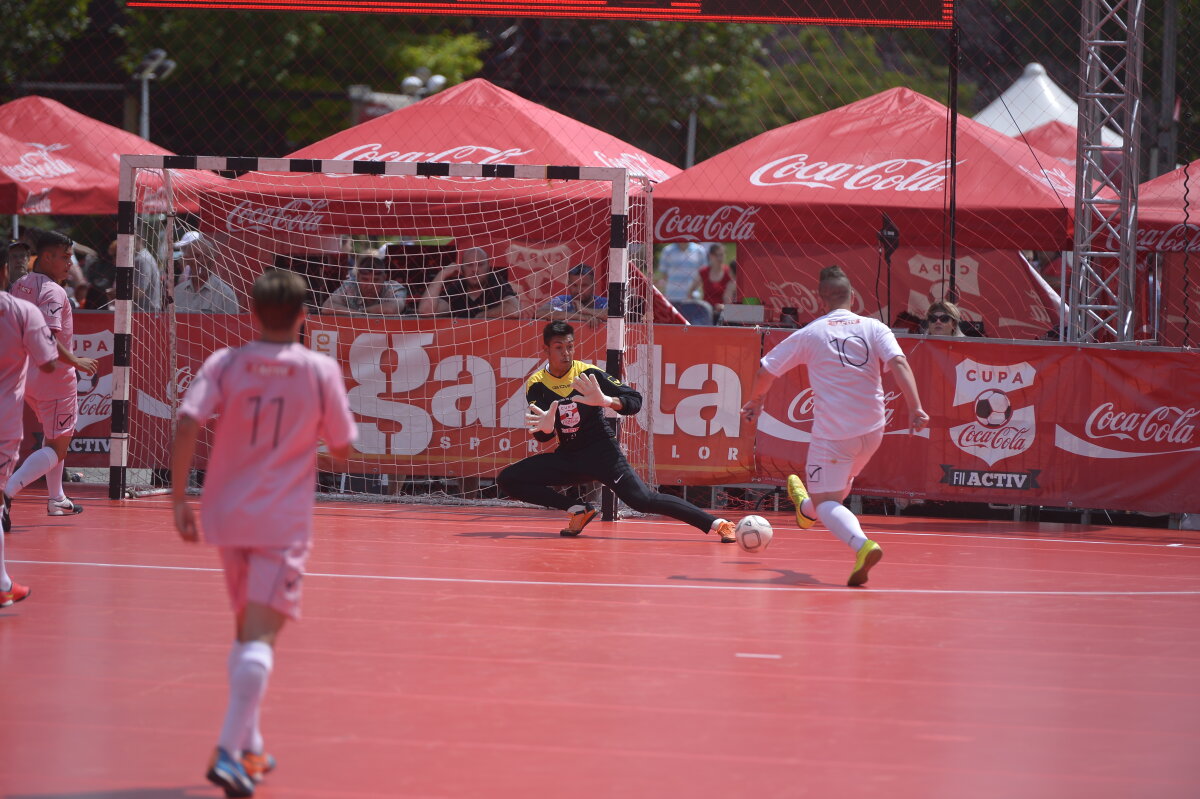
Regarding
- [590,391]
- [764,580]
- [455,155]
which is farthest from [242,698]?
[455,155]

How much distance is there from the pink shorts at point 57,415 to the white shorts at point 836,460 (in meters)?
5.88

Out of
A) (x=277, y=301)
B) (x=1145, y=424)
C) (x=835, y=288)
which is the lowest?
(x=1145, y=424)

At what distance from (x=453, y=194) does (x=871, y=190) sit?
14.7 ft

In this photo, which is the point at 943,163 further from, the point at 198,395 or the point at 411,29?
the point at 411,29

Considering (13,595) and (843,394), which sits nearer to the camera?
(13,595)

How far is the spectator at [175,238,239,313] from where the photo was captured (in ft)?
48.2

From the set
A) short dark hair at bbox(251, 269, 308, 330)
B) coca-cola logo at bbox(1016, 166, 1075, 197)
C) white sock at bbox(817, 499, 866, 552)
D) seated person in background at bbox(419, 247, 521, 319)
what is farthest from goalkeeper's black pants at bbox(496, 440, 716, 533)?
coca-cola logo at bbox(1016, 166, 1075, 197)

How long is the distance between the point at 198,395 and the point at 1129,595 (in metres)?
6.59

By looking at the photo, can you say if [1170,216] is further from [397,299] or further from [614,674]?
[614,674]

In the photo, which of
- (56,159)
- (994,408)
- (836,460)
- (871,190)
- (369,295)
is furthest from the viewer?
(56,159)

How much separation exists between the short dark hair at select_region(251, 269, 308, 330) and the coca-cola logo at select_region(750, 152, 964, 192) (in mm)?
11073

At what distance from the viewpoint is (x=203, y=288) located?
15.3 m

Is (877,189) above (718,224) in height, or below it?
above

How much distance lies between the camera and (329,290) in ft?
50.1
